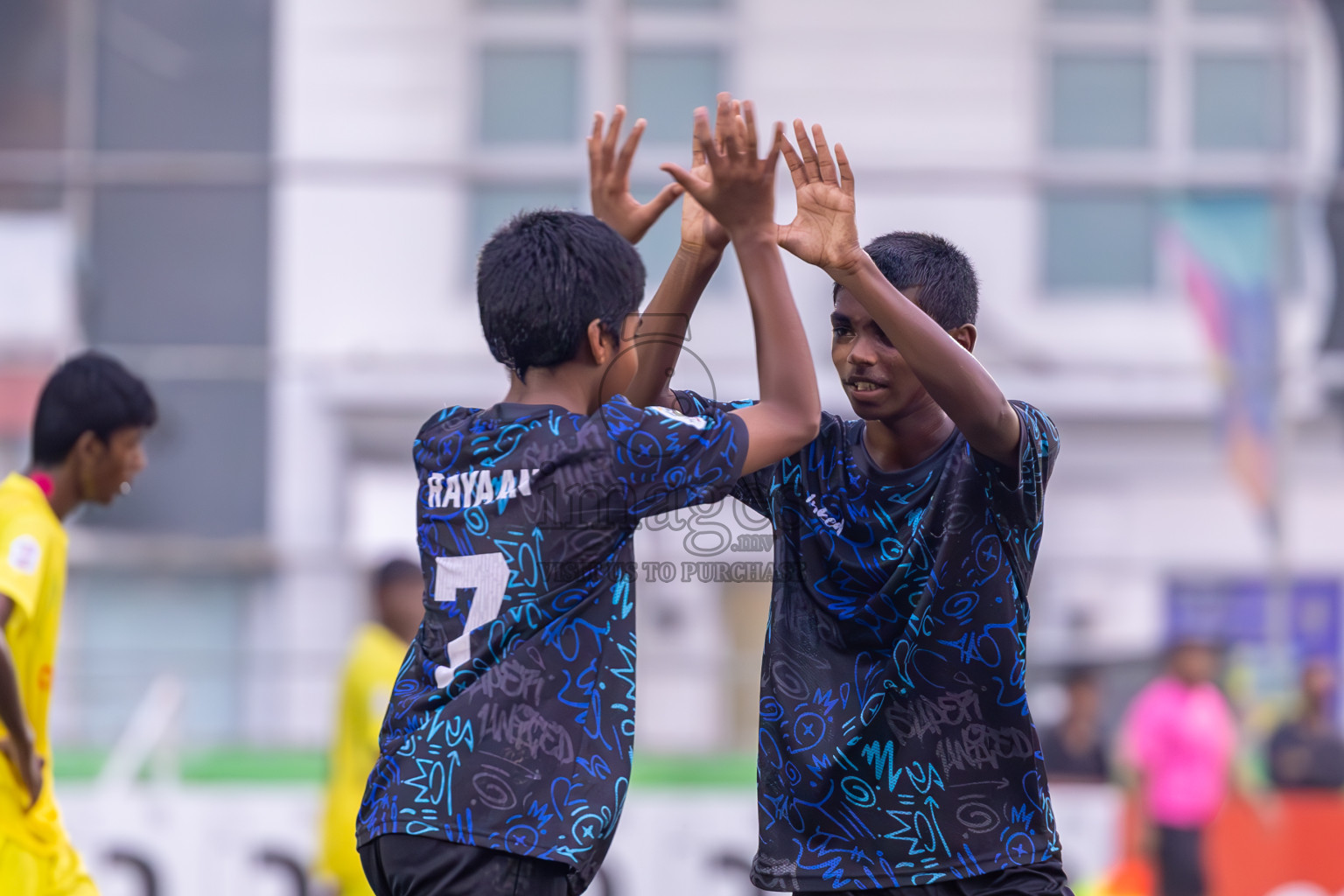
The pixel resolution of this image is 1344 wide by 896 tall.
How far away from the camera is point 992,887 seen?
7.51 feet

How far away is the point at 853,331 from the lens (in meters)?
2.38

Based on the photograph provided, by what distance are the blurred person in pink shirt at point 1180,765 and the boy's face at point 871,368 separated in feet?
17.7

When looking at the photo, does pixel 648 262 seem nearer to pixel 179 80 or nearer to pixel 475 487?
pixel 179 80

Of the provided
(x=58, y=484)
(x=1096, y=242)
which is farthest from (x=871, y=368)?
(x=1096, y=242)

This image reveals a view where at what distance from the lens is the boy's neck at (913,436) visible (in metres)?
2.43

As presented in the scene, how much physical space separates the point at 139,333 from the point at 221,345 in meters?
0.52

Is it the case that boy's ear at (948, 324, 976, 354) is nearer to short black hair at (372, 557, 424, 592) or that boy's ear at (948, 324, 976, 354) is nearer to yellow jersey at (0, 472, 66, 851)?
yellow jersey at (0, 472, 66, 851)

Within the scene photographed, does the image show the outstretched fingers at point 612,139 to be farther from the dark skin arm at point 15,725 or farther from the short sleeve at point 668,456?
the dark skin arm at point 15,725

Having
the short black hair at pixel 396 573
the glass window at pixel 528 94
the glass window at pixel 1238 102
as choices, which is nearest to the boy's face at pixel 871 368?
the short black hair at pixel 396 573

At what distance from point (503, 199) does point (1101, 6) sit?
411 cm

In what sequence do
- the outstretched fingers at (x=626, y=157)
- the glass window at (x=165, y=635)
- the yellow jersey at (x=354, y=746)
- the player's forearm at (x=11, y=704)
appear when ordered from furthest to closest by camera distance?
the glass window at (x=165, y=635) → the yellow jersey at (x=354, y=746) → the player's forearm at (x=11, y=704) → the outstretched fingers at (x=626, y=157)

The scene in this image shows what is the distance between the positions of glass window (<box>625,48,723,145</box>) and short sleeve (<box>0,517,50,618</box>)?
6.65 metres

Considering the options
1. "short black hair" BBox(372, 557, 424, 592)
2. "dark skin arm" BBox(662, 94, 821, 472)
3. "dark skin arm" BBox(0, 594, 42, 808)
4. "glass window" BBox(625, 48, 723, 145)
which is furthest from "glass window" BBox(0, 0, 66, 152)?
"dark skin arm" BBox(662, 94, 821, 472)

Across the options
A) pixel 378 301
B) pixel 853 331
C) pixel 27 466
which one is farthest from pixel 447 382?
pixel 853 331
